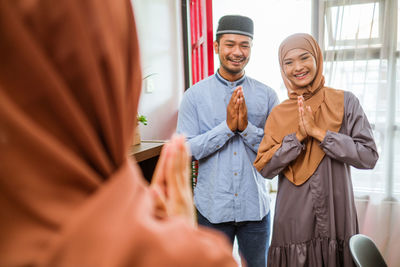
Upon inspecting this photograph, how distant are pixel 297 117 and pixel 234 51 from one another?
0.51 metres

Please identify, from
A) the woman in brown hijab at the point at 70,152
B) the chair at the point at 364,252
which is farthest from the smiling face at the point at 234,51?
the woman in brown hijab at the point at 70,152

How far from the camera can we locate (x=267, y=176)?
1495 millimetres

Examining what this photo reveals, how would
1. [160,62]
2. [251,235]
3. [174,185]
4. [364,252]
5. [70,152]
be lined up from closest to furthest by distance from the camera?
1. [70,152]
2. [174,185]
3. [364,252]
4. [251,235]
5. [160,62]

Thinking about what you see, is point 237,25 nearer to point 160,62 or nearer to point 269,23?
point 160,62

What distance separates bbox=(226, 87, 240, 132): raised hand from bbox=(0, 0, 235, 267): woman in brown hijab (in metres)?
1.16

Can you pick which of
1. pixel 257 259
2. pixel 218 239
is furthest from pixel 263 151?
pixel 218 239

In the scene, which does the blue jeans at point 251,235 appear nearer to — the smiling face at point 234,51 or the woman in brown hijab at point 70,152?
the smiling face at point 234,51

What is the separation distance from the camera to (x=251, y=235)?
5.29ft

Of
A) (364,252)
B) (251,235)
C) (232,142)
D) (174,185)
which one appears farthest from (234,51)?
(174,185)

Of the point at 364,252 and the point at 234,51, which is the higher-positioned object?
the point at 234,51

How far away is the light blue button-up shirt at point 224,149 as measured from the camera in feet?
5.22

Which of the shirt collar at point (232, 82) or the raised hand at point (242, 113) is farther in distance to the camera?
the shirt collar at point (232, 82)

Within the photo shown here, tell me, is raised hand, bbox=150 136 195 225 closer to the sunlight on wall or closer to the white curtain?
the white curtain

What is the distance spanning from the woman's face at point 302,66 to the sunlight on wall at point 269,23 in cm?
154
